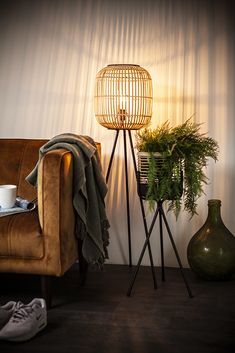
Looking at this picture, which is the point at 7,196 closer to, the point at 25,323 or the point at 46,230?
the point at 46,230

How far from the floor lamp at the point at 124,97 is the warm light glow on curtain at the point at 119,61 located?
311 mm

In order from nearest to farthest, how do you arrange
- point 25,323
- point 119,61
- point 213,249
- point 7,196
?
point 25,323 < point 7,196 < point 213,249 < point 119,61

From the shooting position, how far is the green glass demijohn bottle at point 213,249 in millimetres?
3051

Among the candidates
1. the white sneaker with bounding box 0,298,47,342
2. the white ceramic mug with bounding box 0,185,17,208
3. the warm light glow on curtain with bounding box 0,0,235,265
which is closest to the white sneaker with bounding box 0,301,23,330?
the white sneaker with bounding box 0,298,47,342

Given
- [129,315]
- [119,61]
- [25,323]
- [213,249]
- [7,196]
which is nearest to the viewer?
[25,323]

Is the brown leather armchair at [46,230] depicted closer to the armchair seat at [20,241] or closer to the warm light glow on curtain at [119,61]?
the armchair seat at [20,241]

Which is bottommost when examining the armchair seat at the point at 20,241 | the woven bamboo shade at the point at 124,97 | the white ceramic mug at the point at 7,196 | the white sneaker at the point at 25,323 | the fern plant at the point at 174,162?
the white sneaker at the point at 25,323

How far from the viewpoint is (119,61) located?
346 centimetres

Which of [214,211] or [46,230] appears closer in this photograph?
[46,230]

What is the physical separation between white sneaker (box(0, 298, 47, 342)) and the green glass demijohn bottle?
1.06 metres

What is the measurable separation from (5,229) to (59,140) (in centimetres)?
54

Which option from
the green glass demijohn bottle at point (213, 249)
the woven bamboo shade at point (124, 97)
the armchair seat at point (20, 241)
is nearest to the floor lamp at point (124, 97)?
the woven bamboo shade at point (124, 97)

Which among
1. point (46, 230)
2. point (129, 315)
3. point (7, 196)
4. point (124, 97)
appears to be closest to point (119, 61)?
point (124, 97)

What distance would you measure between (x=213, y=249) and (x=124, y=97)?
990 millimetres
